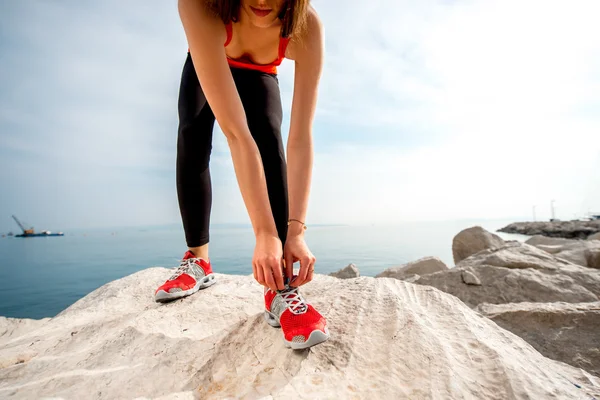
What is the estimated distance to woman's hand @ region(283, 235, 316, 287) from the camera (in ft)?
3.93

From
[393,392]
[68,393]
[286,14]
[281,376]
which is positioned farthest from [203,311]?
[286,14]

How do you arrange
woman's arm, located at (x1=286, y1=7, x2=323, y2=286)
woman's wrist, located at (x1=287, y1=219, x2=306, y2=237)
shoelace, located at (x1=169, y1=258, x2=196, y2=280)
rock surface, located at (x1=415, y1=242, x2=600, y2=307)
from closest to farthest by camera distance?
woman's wrist, located at (x1=287, y1=219, x2=306, y2=237), woman's arm, located at (x1=286, y1=7, x2=323, y2=286), shoelace, located at (x1=169, y1=258, x2=196, y2=280), rock surface, located at (x1=415, y1=242, x2=600, y2=307)

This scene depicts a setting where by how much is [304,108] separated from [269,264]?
79cm

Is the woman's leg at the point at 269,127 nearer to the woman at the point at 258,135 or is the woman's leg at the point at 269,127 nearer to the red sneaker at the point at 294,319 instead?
the woman at the point at 258,135

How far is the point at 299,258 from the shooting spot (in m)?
1.22

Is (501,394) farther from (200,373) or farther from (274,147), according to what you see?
(274,147)

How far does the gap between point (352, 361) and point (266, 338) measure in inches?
15.0

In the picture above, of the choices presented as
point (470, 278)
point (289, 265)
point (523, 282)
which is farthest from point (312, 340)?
point (523, 282)

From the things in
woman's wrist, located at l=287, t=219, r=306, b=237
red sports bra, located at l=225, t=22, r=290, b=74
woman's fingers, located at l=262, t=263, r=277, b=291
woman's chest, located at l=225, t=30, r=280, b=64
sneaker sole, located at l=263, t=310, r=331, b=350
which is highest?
woman's chest, located at l=225, t=30, r=280, b=64

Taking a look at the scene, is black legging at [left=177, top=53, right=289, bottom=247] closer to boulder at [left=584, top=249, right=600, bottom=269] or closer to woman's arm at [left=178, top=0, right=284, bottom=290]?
woman's arm at [left=178, top=0, right=284, bottom=290]

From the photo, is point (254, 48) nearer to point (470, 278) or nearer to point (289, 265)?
point (289, 265)

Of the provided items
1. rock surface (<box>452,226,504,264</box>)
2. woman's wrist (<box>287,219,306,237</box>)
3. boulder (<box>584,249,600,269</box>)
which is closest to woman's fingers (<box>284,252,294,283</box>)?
woman's wrist (<box>287,219,306,237</box>)

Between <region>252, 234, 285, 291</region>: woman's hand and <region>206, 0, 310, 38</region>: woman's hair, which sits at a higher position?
<region>206, 0, 310, 38</region>: woman's hair

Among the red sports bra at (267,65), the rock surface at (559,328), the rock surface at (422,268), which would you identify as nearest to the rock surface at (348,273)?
the rock surface at (422,268)
